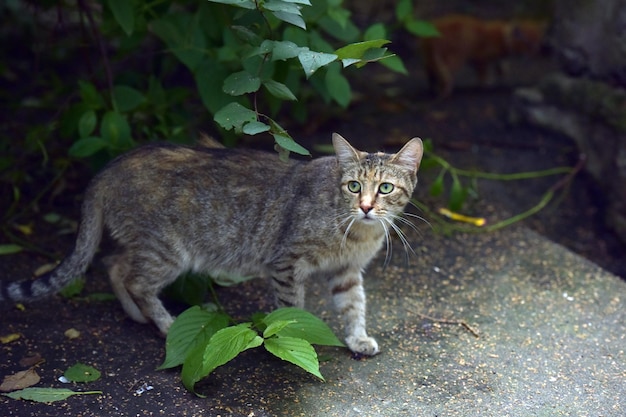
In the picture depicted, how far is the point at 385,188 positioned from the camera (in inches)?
157

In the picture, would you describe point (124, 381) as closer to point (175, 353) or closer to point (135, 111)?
point (175, 353)

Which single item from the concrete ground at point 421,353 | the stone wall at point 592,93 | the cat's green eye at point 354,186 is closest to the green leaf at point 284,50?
the cat's green eye at point 354,186

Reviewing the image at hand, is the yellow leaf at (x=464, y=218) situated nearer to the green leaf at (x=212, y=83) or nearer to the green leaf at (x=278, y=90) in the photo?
the green leaf at (x=212, y=83)

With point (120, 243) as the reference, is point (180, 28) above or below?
above

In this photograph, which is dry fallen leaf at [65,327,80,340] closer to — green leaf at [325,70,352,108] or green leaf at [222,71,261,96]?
green leaf at [222,71,261,96]

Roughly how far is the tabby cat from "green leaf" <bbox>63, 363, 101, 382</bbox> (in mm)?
489

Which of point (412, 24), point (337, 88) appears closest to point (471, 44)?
point (412, 24)

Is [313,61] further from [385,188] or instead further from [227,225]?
[227,225]

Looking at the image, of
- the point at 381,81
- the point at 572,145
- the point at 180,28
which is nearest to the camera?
the point at 180,28

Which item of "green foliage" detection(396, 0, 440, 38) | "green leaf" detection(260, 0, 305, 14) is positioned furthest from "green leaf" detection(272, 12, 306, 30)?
"green foliage" detection(396, 0, 440, 38)

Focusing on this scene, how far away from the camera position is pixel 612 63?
6113 mm

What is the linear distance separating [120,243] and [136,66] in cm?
297

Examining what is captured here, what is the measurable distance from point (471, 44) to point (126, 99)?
3.81 metres

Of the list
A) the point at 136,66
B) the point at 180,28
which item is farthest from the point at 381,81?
the point at 180,28
